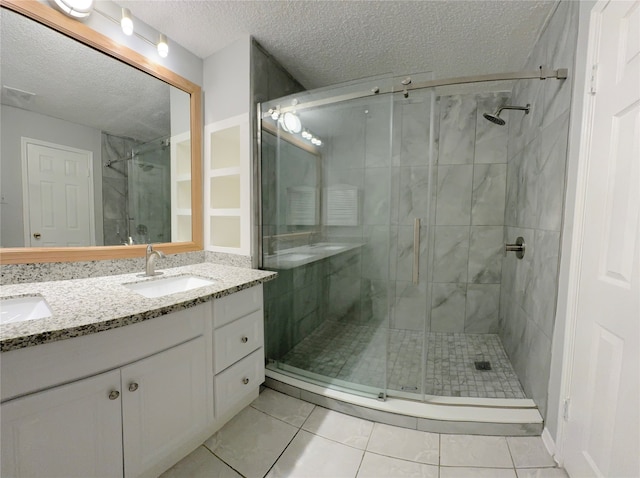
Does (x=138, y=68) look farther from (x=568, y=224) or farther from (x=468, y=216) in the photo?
(x=468, y=216)

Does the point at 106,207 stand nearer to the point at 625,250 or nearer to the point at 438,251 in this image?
the point at 625,250

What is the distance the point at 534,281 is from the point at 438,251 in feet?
3.28

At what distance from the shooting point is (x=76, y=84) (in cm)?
136

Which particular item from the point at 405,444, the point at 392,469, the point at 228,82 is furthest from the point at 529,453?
the point at 228,82

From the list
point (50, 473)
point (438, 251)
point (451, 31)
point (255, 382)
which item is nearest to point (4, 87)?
point (50, 473)

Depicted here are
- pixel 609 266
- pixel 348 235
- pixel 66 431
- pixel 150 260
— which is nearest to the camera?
pixel 66 431

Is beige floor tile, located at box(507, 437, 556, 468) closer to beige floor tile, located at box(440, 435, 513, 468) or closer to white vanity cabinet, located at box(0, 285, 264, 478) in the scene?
beige floor tile, located at box(440, 435, 513, 468)

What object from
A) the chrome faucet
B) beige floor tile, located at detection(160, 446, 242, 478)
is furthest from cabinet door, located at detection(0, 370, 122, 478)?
the chrome faucet

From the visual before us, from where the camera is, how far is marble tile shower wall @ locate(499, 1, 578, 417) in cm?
130

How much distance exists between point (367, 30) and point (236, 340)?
2002mm

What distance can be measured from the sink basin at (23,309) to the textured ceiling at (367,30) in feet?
5.28

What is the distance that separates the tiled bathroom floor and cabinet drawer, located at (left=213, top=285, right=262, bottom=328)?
0.62 metres

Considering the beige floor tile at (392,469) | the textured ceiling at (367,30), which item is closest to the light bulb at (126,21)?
the textured ceiling at (367,30)

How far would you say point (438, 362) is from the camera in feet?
6.63
